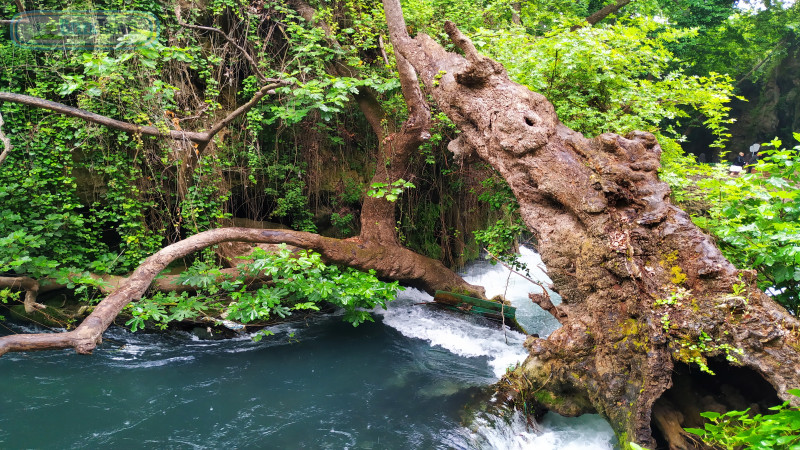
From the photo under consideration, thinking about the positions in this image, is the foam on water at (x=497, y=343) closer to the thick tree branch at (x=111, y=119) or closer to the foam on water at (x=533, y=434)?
the foam on water at (x=533, y=434)

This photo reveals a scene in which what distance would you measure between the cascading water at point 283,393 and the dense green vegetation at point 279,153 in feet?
1.91

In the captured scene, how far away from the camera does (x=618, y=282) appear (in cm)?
371

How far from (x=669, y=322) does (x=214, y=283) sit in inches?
190

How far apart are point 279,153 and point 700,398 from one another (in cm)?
635

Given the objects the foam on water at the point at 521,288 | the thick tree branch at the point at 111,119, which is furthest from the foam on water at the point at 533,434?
the thick tree branch at the point at 111,119

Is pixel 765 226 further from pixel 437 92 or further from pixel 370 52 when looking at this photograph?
pixel 370 52

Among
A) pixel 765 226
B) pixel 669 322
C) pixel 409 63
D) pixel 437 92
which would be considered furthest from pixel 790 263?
pixel 409 63

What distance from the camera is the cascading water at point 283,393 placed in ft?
13.8

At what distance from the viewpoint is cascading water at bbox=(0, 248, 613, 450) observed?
4199 millimetres

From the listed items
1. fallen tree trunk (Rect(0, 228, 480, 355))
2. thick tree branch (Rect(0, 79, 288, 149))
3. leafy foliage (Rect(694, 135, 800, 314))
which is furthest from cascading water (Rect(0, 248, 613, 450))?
thick tree branch (Rect(0, 79, 288, 149))

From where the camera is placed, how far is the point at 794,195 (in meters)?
3.31

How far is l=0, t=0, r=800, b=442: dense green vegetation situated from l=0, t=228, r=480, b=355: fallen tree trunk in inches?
11.3

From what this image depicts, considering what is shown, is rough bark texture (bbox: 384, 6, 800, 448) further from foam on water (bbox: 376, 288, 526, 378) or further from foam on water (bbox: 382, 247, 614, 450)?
foam on water (bbox: 376, 288, 526, 378)

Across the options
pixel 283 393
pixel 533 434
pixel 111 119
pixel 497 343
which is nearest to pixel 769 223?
pixel 533 434
